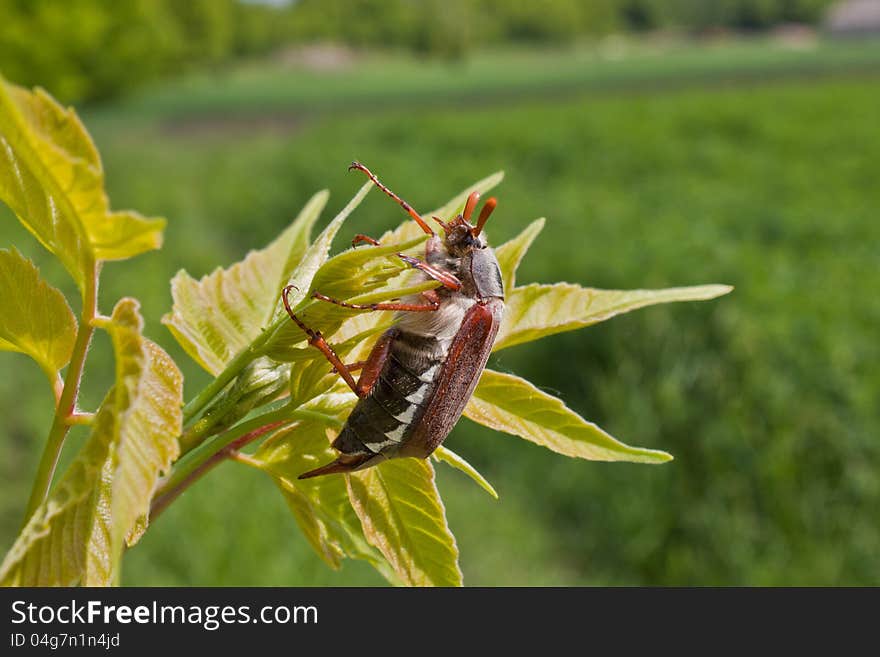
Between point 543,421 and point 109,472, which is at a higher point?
point 109,472

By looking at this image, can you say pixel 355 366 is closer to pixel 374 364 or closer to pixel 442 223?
pixel 374 364

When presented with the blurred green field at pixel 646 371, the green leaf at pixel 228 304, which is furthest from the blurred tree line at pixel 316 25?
the green leaf at pixel 228 304

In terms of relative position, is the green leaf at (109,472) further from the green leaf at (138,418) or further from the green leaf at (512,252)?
the green leaf at (512,252)

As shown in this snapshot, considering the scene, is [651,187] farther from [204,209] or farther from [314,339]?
[314,339]

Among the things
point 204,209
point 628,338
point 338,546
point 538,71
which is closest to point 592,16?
point 538,71

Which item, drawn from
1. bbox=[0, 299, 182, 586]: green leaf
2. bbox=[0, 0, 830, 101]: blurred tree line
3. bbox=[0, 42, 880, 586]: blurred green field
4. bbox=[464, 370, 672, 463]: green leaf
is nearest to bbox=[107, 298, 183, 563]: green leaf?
bbox=[0, 299, 182, 586]: green leaf

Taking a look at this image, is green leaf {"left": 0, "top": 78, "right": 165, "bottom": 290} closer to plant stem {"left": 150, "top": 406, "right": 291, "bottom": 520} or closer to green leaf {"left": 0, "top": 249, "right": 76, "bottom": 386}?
green leaf {"left": 0, "top": 249, "right": 76, "bottom": 386}

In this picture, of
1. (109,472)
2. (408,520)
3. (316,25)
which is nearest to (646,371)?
(408,520)
